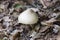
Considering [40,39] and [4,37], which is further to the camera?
[4,37]

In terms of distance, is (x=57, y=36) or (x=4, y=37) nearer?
(x=57, y=36)

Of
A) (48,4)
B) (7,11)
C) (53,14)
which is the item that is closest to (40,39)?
(53,14)

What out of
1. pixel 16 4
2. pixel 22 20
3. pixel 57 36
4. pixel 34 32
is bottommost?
pixel 57 36

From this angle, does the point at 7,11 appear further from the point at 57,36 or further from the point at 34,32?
the point at 57,36

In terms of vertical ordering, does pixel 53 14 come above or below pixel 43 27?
above

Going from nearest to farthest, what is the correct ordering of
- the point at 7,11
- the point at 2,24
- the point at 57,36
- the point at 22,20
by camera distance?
the point at 57,36
the point at 22,20
the point at 2,24
the point at 7,11

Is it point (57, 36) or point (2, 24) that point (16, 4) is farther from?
point (57, 36)

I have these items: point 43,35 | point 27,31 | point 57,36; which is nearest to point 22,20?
point 27,31

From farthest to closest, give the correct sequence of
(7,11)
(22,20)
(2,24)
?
(7,11) < (2,24) < (22,20)

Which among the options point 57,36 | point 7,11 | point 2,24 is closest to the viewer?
point 57,36
